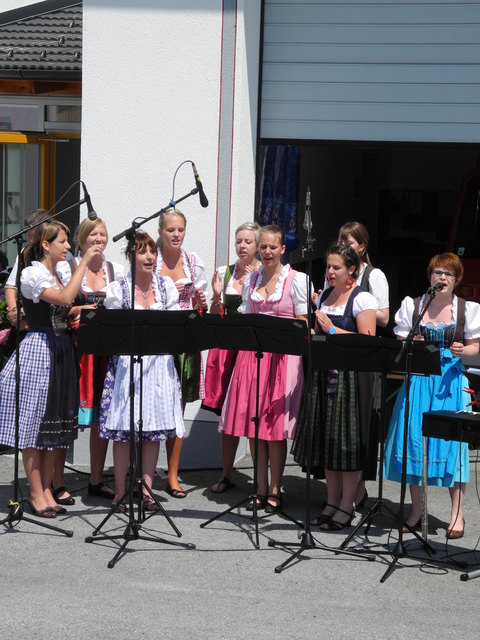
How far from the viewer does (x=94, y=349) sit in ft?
21.6

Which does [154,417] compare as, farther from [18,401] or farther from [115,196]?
[115,196]

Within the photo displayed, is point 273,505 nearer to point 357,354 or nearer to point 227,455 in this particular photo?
point 227,455

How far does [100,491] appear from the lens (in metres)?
7.70

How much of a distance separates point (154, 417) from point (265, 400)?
2.50 feet

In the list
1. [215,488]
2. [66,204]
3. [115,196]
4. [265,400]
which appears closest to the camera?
[265,400]

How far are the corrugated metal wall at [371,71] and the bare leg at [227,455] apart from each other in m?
2.71

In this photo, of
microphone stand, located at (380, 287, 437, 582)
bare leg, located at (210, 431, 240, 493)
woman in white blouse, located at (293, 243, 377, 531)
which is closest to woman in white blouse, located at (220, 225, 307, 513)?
woman in white blouse, located at (293, 243, 377, 531)

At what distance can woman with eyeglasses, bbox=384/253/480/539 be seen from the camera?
6809 millimetres

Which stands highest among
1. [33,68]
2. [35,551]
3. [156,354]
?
[33,68]

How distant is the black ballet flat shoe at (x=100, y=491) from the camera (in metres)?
7.67

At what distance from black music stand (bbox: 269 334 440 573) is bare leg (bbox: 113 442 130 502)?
1.38 metres

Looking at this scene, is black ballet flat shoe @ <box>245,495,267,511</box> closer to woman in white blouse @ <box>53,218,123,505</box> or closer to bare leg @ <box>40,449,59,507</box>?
woman in white blouse @ <box>53,218,123,505</box>

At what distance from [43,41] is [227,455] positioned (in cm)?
525

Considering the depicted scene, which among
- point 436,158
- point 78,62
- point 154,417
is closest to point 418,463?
point 154,417
